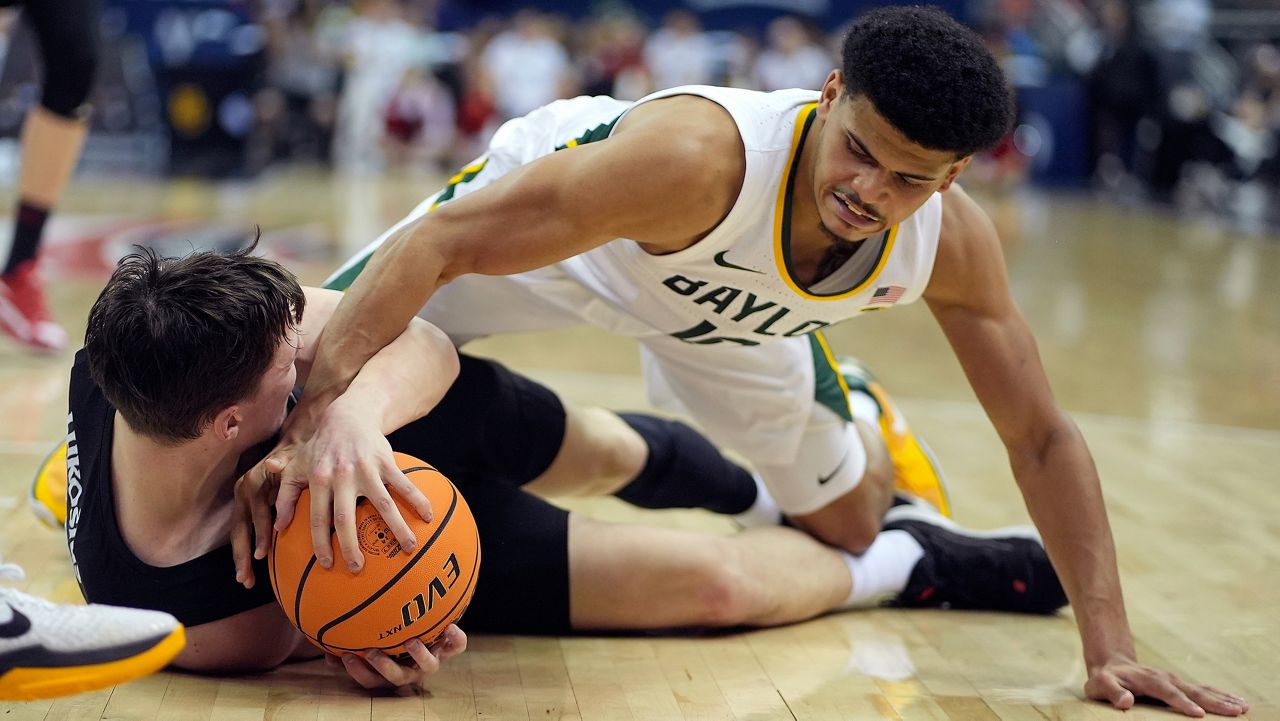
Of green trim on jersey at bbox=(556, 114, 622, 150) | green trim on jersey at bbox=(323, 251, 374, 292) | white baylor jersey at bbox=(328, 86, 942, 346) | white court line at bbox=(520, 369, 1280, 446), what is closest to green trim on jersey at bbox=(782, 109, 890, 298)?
white baylor jersey at bbox=(328, 86, 942, 346)

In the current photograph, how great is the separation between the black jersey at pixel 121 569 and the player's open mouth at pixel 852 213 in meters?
1.18

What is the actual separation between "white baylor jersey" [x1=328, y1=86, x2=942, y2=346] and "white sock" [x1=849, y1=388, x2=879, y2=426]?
72 cm

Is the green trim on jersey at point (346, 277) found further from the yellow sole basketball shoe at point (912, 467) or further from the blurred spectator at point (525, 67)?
the blurred spectator at point (525, 67)

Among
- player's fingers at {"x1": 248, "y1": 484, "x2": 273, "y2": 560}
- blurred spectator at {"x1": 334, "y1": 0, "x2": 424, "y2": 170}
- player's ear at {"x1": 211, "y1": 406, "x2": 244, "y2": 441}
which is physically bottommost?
blurred spectator at {"x1": 334, "y1": 0, "x2": 424, "y2": 170}

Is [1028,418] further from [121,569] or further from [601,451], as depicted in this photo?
[121,569]

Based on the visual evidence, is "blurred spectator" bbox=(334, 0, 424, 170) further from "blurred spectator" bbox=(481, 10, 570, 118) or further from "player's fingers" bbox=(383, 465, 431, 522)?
"player's fingers" bbox=(383, 465, 431, 522)

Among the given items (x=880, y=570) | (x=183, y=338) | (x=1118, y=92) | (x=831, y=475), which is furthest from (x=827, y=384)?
(x=1118, y=92)

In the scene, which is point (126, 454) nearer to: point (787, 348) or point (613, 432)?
point (613, 432)

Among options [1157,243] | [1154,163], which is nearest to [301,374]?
[1157,243]

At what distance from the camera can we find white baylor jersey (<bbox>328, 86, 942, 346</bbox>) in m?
2.41

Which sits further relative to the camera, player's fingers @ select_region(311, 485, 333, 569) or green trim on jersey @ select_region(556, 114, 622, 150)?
green trim on jersey @ select_region(556, 114, 622, 150)

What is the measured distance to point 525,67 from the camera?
1712 centimetres

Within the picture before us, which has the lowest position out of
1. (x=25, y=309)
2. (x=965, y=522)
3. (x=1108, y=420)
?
(x=25, y=309)

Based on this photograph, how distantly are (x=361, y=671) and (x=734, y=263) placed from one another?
1.00 m
